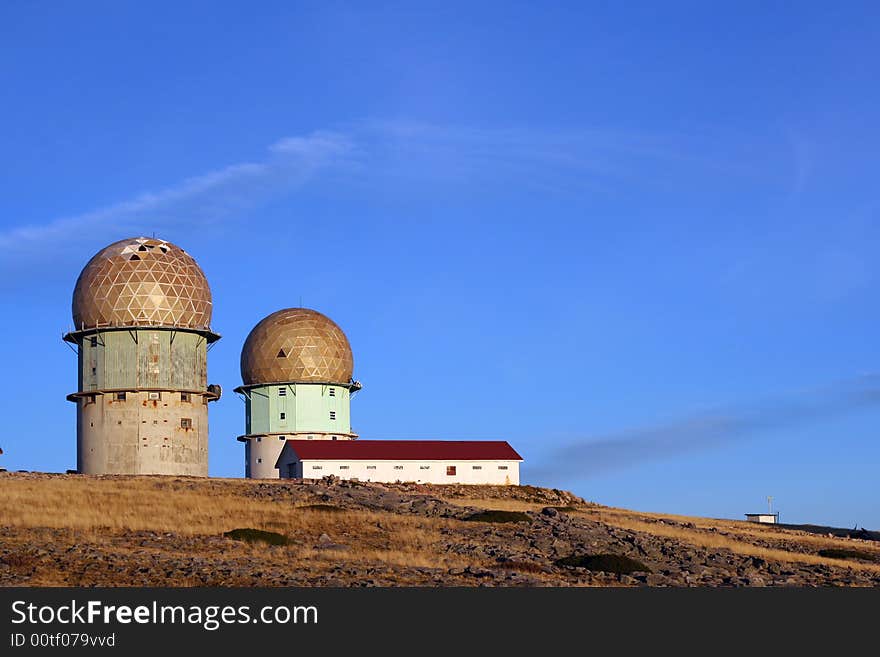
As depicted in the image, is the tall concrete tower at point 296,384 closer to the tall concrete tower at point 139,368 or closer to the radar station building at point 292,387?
the radar station building at point 292,387

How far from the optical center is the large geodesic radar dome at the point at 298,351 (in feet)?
252

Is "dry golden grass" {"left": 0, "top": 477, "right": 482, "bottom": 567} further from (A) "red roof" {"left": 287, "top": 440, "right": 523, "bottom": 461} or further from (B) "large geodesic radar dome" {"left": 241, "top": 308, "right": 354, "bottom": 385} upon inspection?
(B) "large geodesic radar dome" {"left": 241, "top": 308, "right": 354, "bottom": 385}

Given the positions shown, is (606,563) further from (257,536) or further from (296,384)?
(296,384)

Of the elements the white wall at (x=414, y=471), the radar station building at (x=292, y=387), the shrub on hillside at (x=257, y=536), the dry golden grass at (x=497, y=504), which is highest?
the radar station building at (x=292, y=387)

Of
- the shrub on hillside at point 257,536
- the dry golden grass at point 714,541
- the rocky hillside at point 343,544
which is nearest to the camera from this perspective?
the rocky hillside at point 343,544

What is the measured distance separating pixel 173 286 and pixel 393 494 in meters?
20.4

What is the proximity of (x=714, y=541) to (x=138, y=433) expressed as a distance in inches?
1195

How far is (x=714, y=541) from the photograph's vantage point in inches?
1790

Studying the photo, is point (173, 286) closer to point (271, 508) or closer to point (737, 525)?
point (271, 508)

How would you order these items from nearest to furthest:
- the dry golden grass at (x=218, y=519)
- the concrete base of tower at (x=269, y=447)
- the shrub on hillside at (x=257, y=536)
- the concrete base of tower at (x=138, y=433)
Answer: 1. the dry golden grass at (x=218, y=519)
2. the shrub on hillside at (x=257, y=536)
3. the concrete base of tower at (x=138, y=433)
4. the concrete base of tower at (x=269, y=447)

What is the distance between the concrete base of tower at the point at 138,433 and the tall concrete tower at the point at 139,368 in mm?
48

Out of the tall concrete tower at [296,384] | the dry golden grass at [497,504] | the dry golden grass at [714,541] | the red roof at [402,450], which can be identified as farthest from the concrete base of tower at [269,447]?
the dry golden grass at [714,541]

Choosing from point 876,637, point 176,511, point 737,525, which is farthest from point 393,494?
point 876,637

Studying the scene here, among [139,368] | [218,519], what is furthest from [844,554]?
[139,368]
